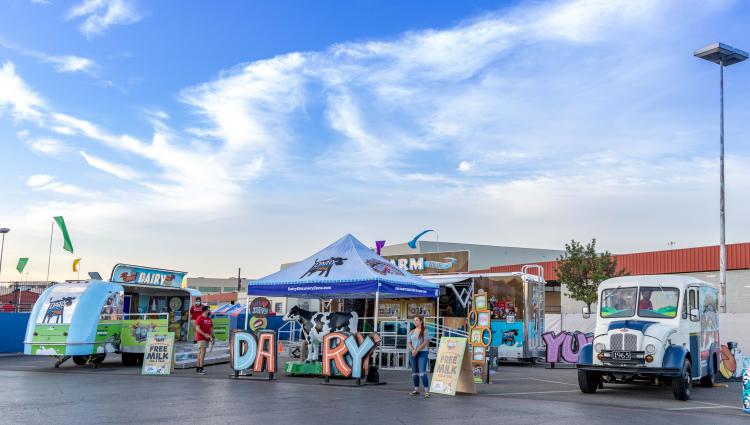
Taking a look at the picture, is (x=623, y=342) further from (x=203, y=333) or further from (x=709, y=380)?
(x=203, y=333)

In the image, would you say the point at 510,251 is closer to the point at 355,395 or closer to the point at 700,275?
the point at 700,275

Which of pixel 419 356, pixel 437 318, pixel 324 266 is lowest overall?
pixel 419 356

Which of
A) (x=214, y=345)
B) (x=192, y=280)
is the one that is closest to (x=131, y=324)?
(x=214, y=345)

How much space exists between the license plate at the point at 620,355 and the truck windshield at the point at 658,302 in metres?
1.25

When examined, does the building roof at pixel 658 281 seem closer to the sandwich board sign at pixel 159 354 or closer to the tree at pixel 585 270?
the sandwich board sign at pixel 159 354

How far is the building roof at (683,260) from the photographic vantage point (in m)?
38.8

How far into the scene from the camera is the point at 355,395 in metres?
14.1

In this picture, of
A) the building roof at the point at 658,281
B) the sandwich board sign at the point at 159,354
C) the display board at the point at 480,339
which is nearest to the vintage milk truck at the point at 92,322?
the sandwich board sign at the point at 159,354

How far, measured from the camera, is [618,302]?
52.5 feet

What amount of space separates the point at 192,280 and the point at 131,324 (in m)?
90.8

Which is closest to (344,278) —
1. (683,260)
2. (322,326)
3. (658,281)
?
(322,326)

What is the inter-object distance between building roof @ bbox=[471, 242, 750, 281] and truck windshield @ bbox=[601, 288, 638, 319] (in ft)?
87.0

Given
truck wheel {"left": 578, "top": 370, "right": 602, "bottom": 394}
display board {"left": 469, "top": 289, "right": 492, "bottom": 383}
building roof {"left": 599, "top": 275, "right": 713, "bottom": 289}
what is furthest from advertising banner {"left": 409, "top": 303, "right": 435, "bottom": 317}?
A: truck wheel {"left": 578, "top": 370, "right": 602, "bottom": 394}

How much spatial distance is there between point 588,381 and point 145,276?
600 inches
